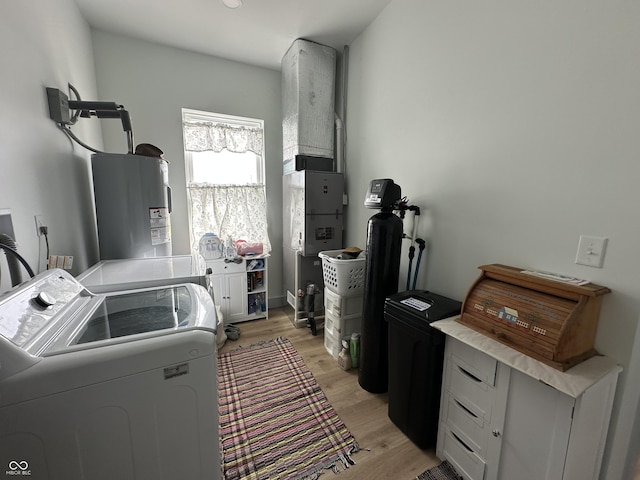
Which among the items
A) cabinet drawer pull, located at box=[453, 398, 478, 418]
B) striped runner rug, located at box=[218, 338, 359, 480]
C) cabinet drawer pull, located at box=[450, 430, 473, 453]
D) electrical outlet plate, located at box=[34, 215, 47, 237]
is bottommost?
striped runner rug, located at box=[218, 338, 359, 480]

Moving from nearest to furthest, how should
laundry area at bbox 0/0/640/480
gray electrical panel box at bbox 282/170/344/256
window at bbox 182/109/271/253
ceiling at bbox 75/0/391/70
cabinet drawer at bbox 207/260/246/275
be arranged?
laundry area at bbox 0/0/640/480, ceiling at bbox 75/0/391/70, gray electrical panel box at bbox 282/170/344/256, cabinet drawer at bbox 207/260/246/275, window at bbox 182/109/271/253

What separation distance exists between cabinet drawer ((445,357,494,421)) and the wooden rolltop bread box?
225 millimetres

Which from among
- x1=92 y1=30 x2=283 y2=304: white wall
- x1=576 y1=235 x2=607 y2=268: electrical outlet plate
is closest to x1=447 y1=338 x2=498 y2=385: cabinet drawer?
x1=576 y1=235 x2=607 y2=268: electrical outlet plate

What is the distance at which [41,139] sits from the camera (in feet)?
4.67

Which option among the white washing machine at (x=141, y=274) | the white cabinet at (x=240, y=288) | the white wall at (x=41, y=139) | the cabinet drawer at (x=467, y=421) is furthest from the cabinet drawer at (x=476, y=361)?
the white cabinet at (x=240, y=288)

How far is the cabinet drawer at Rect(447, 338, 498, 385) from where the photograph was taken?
1.16 meters

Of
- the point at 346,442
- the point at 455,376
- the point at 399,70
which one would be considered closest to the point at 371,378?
the point at 346,442

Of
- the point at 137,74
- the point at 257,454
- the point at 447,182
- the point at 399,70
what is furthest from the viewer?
the point at 137,74

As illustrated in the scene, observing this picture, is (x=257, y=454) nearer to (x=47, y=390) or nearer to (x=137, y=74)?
(x=47, y=390)

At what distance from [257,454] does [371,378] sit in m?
0.87

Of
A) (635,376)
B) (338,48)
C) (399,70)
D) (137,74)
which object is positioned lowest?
(635,376)

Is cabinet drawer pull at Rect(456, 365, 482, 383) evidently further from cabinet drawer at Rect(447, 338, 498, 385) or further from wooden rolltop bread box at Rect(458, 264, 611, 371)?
wooden rolltop bread box at Rect(458, 264, 611, 371)

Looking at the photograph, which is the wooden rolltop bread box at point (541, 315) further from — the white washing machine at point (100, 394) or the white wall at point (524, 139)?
the white washing machine at point (100, 394)

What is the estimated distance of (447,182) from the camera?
68.1 inches
